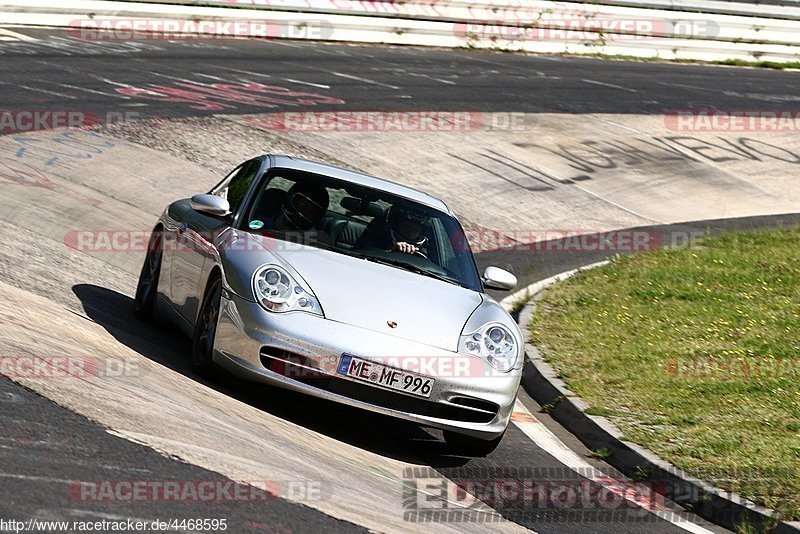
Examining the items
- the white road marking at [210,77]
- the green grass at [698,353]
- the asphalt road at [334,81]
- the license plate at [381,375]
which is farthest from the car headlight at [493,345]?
the white road marking at [210,77]

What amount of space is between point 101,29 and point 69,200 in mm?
11008

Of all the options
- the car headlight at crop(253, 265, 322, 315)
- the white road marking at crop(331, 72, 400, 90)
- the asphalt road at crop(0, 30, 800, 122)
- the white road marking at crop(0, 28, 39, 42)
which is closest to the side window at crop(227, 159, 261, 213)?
the car headlight at crop(253, 265, 322, 315)

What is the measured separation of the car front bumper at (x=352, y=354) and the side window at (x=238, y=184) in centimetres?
146

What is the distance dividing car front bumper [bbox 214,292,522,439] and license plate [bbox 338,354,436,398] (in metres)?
0.03

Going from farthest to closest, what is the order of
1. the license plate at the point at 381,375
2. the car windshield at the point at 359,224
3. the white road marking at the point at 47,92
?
the white road marking at the point at 47,92 < the car windshield at the point at 359,224 < the license plate at the point at 381,375

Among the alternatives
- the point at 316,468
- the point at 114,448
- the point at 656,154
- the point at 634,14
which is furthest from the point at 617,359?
the point at 634,14

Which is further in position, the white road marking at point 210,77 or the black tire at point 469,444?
the white road marking at point 210,77

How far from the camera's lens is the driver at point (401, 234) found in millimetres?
8031

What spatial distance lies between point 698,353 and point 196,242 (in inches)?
167

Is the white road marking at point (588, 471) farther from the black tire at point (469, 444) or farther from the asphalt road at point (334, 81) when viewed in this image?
the asphalt road at point (334, 81)

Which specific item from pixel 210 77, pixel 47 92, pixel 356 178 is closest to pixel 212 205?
pixel 356 178

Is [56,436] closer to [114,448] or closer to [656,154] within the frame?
[114,448]

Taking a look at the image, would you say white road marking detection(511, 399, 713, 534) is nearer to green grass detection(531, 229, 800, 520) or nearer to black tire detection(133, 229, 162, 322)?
green grass detection(531, 229, 800, 520)

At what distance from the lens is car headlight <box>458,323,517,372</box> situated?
7230mm
